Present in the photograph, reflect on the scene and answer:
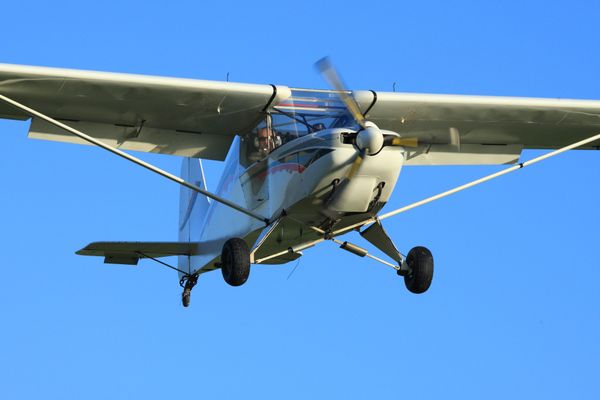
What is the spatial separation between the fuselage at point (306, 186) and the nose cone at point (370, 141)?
0.13m

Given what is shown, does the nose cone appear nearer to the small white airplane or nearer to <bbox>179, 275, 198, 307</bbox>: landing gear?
the small white airplane

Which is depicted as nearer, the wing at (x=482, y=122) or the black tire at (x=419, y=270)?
the black tire at (x=419, y=270)

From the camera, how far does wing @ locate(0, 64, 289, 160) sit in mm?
14617

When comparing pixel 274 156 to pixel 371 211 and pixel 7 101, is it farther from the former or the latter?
pixel 7 101

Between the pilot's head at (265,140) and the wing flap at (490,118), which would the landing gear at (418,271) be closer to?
the wing flap at (490,118)

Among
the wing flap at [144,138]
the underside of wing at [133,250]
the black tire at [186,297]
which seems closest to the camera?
the wing flap at [144,138]

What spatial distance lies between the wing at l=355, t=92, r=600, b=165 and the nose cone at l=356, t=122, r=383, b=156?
2159mm

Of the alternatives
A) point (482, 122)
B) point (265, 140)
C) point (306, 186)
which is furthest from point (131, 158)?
point (482, 122)

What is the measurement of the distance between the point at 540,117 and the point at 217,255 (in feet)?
14.9

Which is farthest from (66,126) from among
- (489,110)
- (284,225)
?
(489,110)

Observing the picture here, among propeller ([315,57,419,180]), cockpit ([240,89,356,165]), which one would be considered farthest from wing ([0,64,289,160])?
propeller ([315,57,419,180])

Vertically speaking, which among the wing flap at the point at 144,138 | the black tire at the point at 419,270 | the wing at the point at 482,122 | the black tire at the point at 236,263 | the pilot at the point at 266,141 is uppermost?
the wing at the point at 482,122

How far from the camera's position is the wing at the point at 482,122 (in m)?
15.7

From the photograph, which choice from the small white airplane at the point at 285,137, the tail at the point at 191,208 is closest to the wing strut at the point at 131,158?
the small white airplane at the point at 285,137
